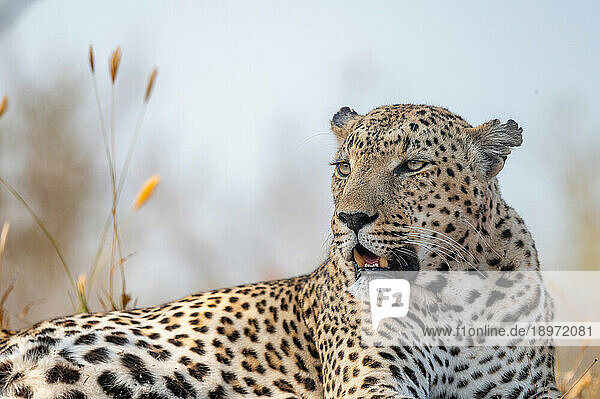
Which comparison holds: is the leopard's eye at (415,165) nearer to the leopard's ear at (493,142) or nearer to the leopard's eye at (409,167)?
the leopard's eye at (409,167)

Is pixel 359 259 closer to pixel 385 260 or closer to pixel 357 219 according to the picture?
pixel 385 260

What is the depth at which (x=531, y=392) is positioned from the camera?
5074 millimetres

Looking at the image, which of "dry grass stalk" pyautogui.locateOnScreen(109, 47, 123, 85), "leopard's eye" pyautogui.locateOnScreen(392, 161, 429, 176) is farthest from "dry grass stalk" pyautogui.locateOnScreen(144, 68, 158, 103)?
"leopard's eye" pyautogui.locateOnScreen(392, 161, 429, 176)

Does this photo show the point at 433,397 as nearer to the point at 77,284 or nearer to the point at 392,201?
the point at 392,201

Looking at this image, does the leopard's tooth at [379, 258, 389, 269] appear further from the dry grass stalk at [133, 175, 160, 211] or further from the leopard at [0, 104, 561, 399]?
the dry grass stalk at [133, 175, 160, 211]

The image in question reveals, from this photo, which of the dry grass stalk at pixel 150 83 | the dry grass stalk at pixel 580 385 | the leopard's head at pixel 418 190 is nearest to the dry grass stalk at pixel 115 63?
the dry grass stalk at pixel 150 83

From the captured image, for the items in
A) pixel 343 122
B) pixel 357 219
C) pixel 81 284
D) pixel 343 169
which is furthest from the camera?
pixel 81 284

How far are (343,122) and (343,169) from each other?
0.63m

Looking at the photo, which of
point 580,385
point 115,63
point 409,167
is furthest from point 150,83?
point 580,385

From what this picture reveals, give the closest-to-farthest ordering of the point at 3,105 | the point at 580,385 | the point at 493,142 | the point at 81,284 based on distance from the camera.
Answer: the point at 580,385
the point at 493,142
the point at 3,105
the point at 81,284

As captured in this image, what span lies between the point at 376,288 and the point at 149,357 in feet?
4.99

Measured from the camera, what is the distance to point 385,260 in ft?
15.7

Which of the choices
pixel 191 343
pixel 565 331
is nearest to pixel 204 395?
pixel 191 343

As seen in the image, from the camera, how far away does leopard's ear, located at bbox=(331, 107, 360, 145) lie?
226 inches
